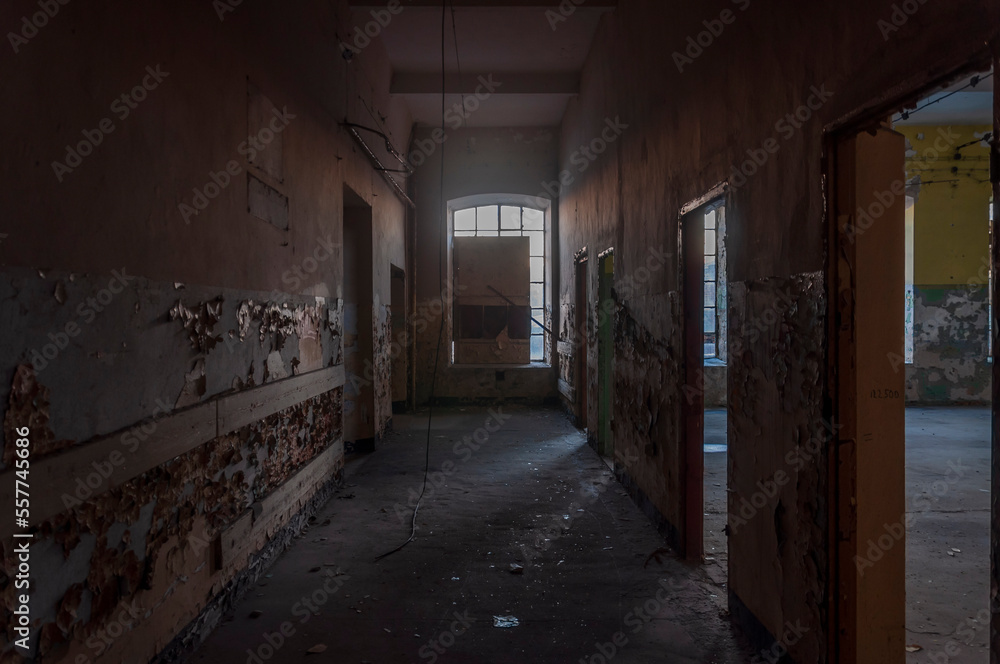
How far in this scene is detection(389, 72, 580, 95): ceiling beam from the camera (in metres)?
7.15

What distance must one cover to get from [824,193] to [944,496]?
3.64 metres

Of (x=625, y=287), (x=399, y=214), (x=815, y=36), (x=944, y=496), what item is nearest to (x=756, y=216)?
(x=815, y=36)

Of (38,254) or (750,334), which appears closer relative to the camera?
(38,254)

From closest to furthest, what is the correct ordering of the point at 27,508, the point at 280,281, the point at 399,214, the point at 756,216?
the point at 27,508, the point at 756,216, the point at 280,281, the point at 399,214

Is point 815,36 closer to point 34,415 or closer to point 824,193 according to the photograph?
point 824,193

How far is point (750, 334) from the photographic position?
2465mm

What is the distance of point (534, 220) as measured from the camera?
975 cm

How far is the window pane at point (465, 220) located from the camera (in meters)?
9.61
